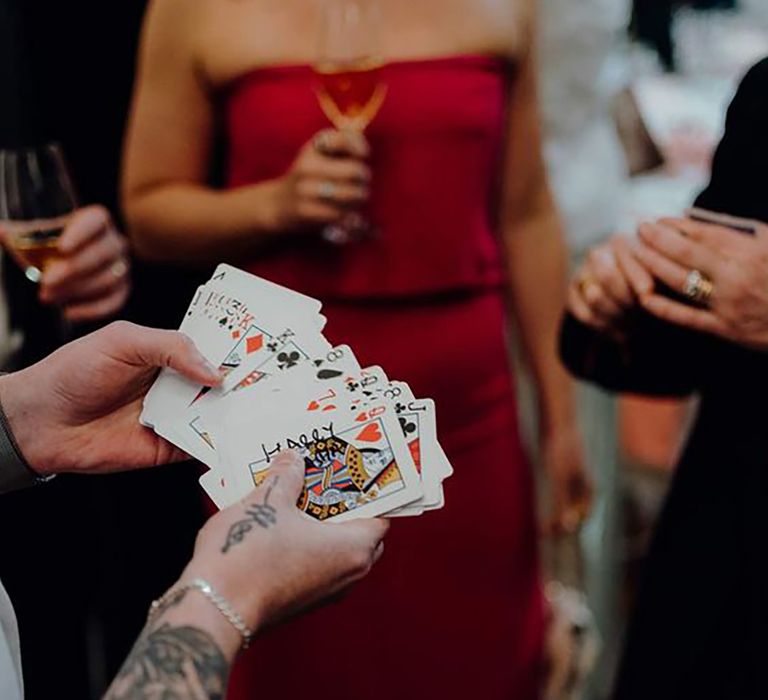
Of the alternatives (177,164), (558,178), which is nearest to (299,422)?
A: (177,164)

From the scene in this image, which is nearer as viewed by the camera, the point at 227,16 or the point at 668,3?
the point at 227,16

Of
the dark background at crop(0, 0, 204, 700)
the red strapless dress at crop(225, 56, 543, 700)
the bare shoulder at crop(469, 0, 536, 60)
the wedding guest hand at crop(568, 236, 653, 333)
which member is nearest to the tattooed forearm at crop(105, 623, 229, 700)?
the dark background at crop(0, 0, 204, 700)

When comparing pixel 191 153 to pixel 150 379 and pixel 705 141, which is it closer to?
pixel 150 379

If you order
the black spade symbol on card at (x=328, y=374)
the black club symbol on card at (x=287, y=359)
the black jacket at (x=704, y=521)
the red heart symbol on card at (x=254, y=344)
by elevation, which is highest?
the red heart symbol on card at (x=254, y=344)

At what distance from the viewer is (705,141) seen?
3.08 meters

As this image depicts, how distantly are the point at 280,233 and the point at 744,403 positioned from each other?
643 millimetres

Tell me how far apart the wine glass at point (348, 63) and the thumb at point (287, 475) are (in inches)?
27.1

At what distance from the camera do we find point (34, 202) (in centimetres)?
148

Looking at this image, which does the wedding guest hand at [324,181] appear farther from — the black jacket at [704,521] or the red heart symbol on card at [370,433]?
the red heart symbol on card at [370,433]

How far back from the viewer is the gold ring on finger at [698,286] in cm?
124

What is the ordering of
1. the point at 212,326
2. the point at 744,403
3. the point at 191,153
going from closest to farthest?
the point at 212,326
the point at 744,403
the point at 191,153

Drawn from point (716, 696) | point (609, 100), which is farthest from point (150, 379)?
point (609, 100)

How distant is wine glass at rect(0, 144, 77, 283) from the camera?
146 centimetres

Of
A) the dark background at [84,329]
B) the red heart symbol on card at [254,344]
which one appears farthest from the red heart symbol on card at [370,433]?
the dark background at [84,329]
